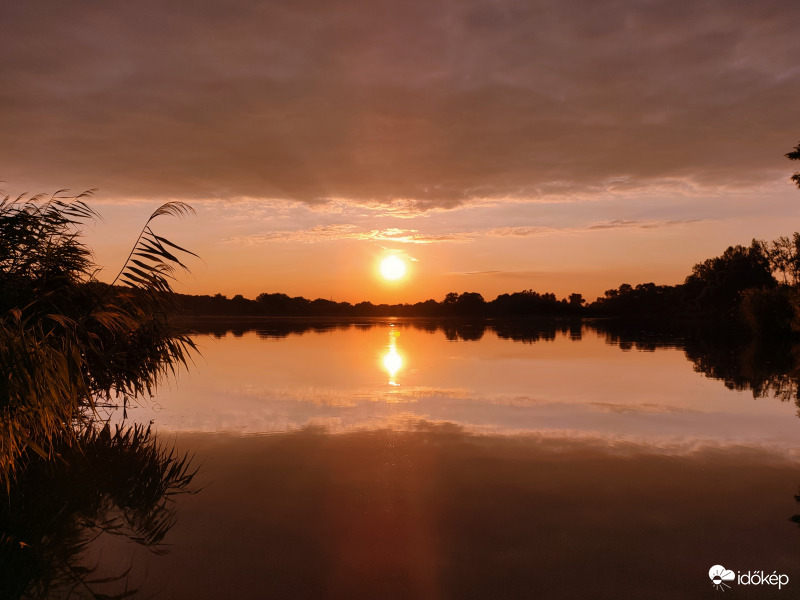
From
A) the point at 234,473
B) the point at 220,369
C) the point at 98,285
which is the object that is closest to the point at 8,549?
the point at 234,473

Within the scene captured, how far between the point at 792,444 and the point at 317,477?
10382mm

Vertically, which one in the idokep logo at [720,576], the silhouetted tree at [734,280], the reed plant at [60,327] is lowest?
the idokep logo at [720,576]

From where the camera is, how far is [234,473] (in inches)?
440

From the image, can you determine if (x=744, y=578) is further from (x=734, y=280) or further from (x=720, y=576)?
(x=734, y=280)

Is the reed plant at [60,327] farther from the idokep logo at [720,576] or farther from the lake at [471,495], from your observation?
the idokep logo at [720,576]

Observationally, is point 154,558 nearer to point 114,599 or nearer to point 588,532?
point 114,599

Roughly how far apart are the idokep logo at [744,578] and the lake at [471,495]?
3 centimetres

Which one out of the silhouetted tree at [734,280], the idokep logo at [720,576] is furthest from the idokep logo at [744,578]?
the silhouetted tree at [734,280]

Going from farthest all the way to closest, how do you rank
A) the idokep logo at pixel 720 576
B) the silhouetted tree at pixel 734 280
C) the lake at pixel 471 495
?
the silhouetted tree at pixel 734 280, the lake at pixel 471 495, the idokep logo at pixel 720 576

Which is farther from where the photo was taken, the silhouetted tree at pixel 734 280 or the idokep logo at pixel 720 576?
the silhouetted tree at pixel 734 280

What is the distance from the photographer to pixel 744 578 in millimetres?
6953

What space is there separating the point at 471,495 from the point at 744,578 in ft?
13.2

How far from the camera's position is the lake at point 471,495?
701 cm

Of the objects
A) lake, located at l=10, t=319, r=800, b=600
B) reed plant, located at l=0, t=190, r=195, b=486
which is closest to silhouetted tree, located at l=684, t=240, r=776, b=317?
lake, located at l=10, t=319, r=800, b=600
